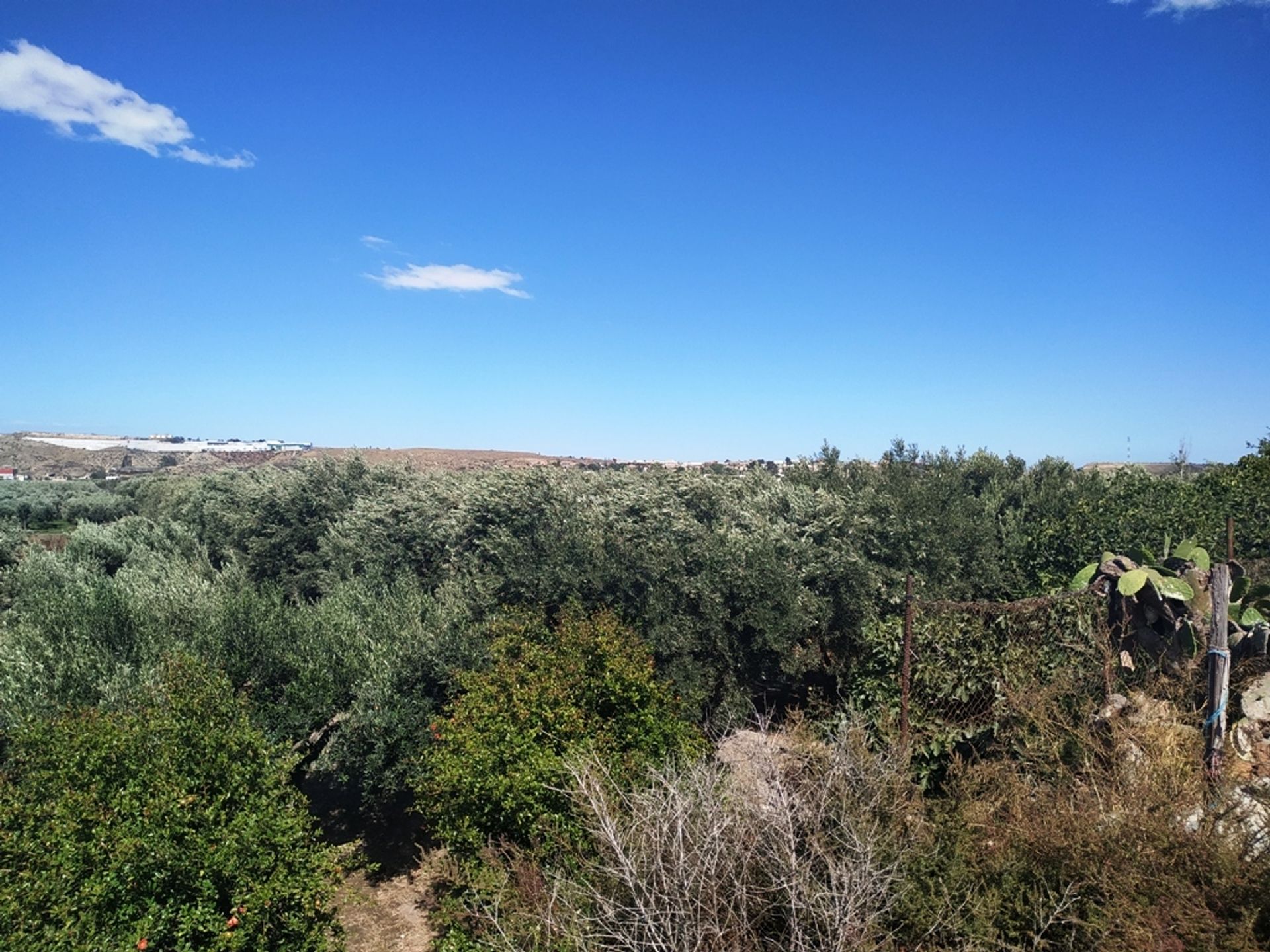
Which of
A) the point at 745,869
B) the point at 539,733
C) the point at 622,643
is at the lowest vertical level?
the point at 539,733

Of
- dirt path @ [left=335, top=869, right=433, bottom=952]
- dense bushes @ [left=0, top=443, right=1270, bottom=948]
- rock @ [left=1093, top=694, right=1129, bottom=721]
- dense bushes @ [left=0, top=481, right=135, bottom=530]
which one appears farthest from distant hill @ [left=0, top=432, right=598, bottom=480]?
rock @ [left=1093, top=694, right=1129, bottom=721]

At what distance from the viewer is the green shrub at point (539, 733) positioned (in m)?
8.13

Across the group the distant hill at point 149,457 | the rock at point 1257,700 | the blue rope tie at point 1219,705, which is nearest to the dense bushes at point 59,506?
the distant hill at point 149,457

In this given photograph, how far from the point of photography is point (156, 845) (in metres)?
6.39

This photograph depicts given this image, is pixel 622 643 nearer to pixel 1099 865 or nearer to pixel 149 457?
pixel 1099 865

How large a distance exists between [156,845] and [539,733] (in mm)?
4093

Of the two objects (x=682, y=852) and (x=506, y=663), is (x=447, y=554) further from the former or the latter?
(x=682, y=852)

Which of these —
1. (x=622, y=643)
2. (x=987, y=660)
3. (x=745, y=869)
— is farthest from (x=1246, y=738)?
(x=622, y=643)

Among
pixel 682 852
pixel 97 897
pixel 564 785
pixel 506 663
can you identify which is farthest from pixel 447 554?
pixel 682 852

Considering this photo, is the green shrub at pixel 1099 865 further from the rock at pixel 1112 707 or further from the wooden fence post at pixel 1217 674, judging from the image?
the rock at pixel 1112 707

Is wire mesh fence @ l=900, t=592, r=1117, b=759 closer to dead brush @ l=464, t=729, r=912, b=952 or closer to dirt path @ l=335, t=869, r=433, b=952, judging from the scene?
dead brush @ l=464, t=729, r=912, b=952

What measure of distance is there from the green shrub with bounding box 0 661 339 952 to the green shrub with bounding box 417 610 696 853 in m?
1.62

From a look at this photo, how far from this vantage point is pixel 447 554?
66.2 ft

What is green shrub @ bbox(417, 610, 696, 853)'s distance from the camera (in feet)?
26.7
